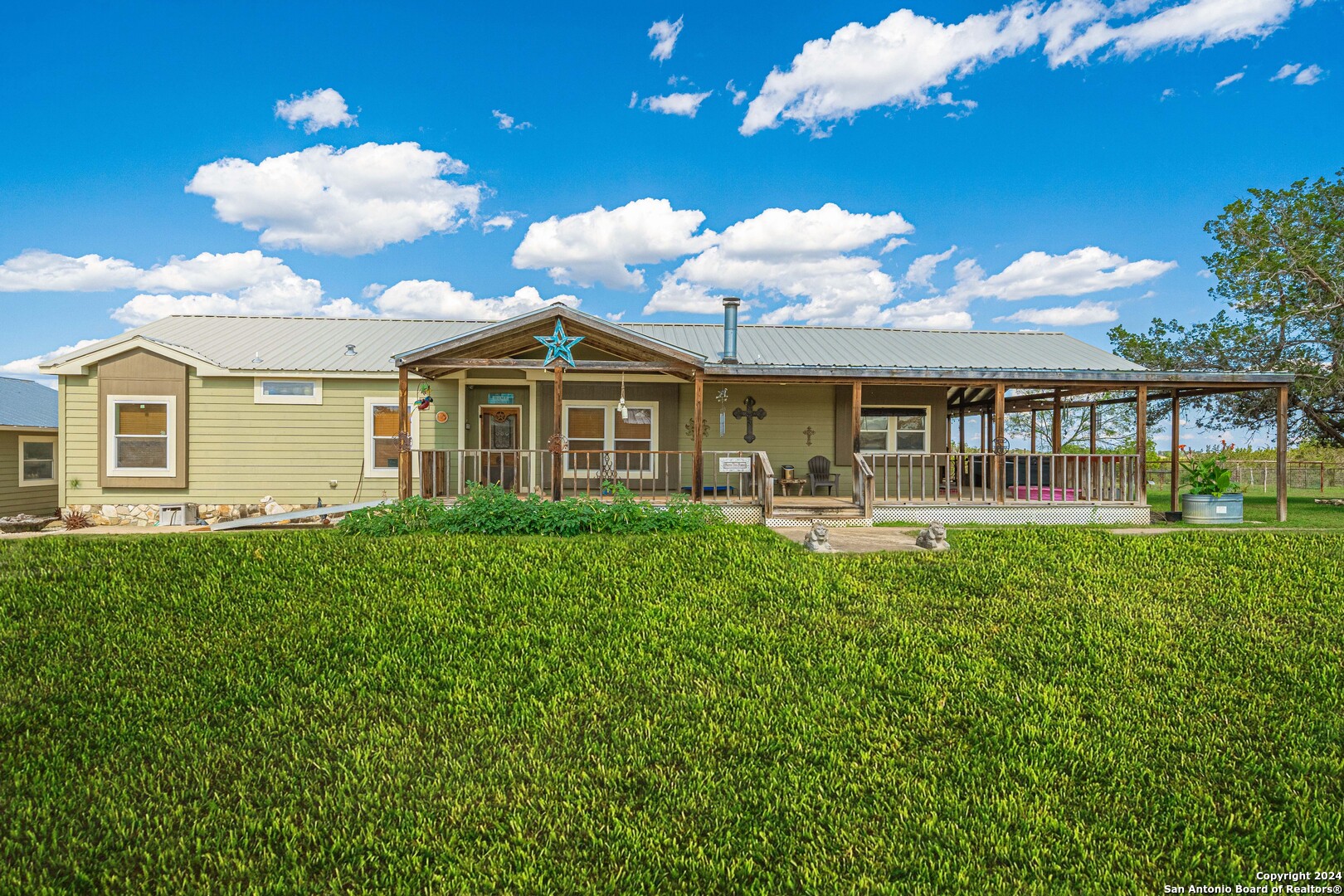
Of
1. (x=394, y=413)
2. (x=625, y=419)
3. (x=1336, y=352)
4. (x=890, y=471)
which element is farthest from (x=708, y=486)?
(x=1336, y=352)

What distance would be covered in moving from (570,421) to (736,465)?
408 cm

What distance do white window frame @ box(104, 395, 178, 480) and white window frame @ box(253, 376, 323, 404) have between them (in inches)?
57.6

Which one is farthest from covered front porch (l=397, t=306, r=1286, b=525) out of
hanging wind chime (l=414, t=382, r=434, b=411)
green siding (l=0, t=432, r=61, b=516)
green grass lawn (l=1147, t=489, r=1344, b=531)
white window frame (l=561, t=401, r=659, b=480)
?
green siding (l=0, t=432, r=61, b=516)

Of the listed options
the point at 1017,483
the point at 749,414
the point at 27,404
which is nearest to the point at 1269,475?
the point at 1017,483

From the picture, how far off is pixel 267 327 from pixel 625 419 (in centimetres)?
872

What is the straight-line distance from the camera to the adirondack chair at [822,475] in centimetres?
1334

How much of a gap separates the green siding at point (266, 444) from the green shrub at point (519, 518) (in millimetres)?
4988

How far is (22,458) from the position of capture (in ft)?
48.4

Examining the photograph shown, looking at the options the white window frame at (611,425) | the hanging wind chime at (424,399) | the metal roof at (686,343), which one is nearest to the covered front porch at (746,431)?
the white window frame at (611,425)

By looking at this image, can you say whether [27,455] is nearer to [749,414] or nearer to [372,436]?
[372,436]

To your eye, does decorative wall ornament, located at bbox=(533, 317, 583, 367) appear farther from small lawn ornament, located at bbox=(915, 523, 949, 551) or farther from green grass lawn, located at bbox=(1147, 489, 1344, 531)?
green grass lawn, located at bbox=(1147, 489, 1344, 531)

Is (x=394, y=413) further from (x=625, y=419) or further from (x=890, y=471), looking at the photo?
(x=890, y=471)

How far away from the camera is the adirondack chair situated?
13.3 metres

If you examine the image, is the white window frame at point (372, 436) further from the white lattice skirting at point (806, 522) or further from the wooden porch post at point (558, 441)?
the white lattice skirting at point (806, 522)
